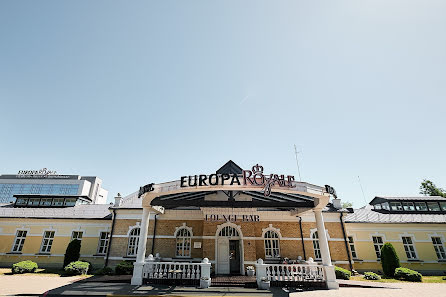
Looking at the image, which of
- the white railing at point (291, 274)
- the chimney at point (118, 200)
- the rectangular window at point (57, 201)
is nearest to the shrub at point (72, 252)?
the chimney at point (118, 200)

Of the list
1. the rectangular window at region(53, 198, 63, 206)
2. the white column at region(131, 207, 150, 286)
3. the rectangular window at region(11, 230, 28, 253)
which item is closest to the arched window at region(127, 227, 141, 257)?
the white column at region(131, 207, 150, 286)

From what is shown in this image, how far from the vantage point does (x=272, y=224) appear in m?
17.1

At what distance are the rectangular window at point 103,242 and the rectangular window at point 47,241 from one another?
15.3 ft

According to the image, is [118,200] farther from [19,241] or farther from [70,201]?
[19,241]

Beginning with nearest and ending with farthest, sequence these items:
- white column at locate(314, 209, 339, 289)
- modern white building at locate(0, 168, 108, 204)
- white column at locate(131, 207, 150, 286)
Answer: white column at locate(314, 209, 339, 289)
white column at locate(131, 207, 150, 286)
modern white building at locate(0, 168, 108, 204)

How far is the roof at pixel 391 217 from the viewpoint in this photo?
1927cm

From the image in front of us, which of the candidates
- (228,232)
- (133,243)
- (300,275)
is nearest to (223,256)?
(228,232)

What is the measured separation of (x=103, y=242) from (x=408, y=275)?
23.7 m

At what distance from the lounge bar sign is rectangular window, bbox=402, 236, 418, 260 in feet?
53.7

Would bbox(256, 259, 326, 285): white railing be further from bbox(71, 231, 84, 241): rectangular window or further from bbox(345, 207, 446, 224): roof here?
bbox(71, 231, 84, 241): rectangular window

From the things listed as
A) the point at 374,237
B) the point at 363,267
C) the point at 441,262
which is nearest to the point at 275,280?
the point at 363,267

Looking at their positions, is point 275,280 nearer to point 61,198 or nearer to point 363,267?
point 363,267

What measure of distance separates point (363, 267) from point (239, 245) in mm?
10796

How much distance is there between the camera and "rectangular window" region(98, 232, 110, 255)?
1857 centimetres
